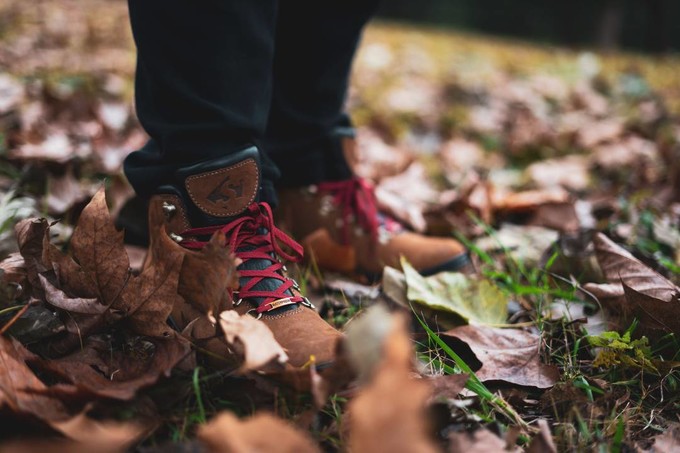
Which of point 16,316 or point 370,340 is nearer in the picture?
point 370,340

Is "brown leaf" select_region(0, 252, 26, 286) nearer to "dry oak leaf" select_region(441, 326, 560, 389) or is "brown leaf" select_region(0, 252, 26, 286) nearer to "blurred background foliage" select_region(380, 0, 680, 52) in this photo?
"dry oak leaf" select_region(441, 326, 560, 389)

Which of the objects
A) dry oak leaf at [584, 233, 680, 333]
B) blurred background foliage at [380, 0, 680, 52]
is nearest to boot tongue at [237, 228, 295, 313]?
dry oak leaf at [584, 233, 680, 333]

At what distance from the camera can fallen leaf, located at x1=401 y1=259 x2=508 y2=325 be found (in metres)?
1.01

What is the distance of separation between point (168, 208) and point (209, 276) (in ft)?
0.70

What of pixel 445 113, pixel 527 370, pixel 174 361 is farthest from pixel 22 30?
pixel 527 370

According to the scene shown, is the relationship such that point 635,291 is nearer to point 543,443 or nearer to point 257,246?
point 543,443

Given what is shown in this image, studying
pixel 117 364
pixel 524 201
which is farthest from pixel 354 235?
pixel 117 364

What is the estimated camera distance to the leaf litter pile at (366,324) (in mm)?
620

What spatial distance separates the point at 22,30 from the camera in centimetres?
312

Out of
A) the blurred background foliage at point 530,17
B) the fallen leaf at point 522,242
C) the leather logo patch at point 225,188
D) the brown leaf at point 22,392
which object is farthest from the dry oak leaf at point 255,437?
the blurred background foliage at point 530,17

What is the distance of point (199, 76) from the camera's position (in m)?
0.88

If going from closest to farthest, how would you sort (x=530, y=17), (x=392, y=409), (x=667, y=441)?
(x=392, y=409), (x=667, y=441), (x=530, y=17)

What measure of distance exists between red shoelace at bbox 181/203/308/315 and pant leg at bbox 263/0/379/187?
Answer: 39cm

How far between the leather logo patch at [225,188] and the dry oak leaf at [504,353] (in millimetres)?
399
